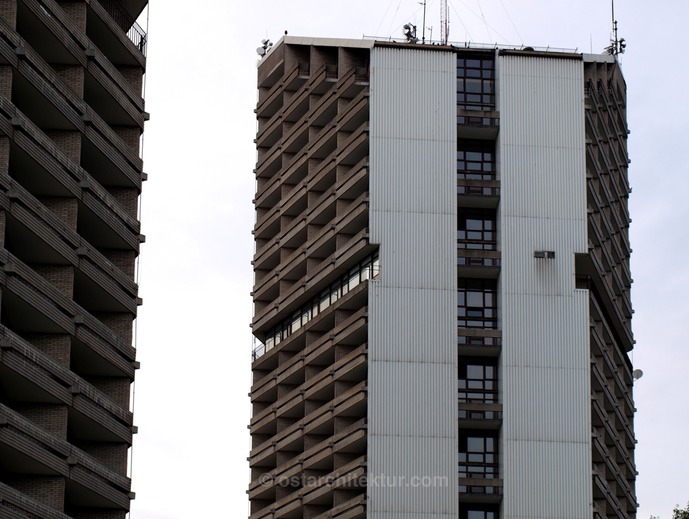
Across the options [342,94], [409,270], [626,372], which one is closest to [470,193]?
[409,270]

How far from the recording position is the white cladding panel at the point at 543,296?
99375 mm

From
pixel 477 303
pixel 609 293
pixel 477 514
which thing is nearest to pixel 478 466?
pixel 477 514

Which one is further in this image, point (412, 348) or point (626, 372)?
point (626, 372)

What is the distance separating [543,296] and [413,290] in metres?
8.22

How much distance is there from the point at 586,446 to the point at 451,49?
27888 millimetres

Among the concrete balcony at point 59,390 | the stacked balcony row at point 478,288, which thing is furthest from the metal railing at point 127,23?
the stacked balcony row at point 478,288

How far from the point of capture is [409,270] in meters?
104

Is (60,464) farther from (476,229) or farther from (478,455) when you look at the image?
(476,229)

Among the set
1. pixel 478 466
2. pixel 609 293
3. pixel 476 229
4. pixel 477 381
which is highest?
pixel 476 229

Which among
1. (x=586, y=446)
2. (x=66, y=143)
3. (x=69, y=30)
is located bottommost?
(x=586, y=446)

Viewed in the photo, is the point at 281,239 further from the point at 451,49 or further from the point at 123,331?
the point at 123,331

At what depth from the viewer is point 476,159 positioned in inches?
4250

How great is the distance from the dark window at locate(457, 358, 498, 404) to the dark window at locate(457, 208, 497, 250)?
7543 millimetres

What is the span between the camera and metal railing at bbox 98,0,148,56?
282 ft
